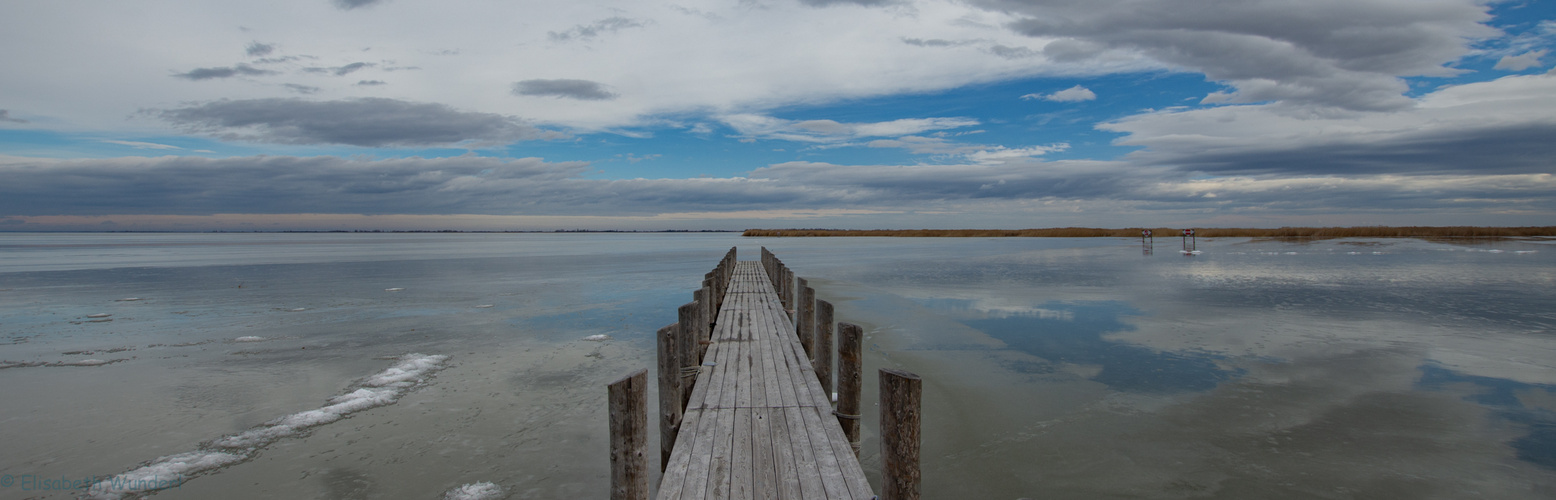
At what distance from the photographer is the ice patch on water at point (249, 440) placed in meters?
5.55

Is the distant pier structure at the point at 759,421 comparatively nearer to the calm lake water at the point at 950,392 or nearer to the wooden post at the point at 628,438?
the wooden post at the point at 628,438

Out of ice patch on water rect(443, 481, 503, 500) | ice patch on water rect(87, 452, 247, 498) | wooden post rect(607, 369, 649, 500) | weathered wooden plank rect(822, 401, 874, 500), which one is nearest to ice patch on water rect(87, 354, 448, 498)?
ice patch on water rect(87, 452, 247, 498)

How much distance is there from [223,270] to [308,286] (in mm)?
12628

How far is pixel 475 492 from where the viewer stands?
5.52 m

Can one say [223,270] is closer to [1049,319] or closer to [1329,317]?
[1049,319]

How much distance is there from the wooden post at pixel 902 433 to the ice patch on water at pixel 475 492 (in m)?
3.42

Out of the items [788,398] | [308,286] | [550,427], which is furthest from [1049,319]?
[308,286]

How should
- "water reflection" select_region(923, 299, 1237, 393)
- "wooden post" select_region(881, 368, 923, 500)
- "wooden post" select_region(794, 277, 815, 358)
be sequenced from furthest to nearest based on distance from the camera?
"wooden post" select_region(794, 277, 815, 358)
"water reflection" select_region(923, 299, 1237, 393)
"wooden post" select_region(881, 368, 923, 500)

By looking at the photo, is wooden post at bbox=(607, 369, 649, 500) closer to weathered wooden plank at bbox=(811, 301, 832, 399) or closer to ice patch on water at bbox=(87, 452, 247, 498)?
weathered wooden plank at bbox=(811, 301, 832, 399)

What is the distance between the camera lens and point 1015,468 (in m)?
6.02

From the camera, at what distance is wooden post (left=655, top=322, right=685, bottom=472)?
538cm

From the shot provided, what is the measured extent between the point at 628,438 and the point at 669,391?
1.31 metres

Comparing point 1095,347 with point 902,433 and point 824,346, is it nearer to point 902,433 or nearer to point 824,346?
point 824,346

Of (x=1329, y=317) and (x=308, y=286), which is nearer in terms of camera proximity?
(x=1329, y=317)
